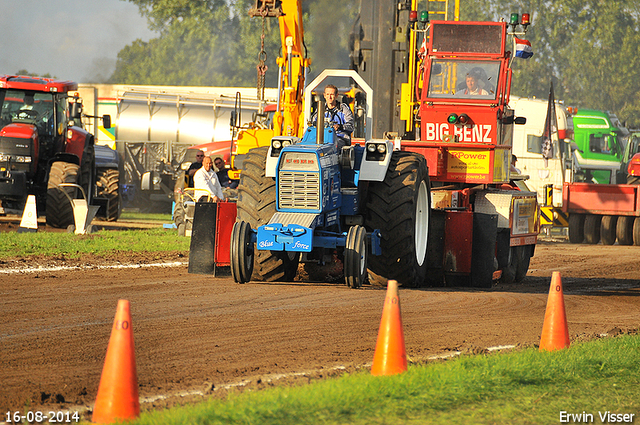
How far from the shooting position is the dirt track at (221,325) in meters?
5.68

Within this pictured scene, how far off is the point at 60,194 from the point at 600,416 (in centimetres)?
1433

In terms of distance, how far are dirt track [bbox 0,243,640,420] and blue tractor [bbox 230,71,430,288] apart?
1.15 feet

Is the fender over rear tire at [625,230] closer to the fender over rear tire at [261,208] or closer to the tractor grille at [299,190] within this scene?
the fender over rear tire at [261,208]

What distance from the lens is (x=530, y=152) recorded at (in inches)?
1148

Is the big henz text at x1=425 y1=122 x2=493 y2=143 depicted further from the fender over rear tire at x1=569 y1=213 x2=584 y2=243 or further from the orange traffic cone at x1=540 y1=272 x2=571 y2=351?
the fender over rear tire at x1=569 y1=213 x2=584 y2=243

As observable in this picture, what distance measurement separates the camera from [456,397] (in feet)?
17.4

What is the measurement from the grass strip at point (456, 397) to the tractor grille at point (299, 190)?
3.70 m

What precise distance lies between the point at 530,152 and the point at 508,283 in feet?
56.4

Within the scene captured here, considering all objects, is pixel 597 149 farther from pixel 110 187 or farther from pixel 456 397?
pixel 456 397

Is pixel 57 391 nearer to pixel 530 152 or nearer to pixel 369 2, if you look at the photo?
pixel 369 2

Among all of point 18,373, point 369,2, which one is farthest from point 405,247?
point 369,2

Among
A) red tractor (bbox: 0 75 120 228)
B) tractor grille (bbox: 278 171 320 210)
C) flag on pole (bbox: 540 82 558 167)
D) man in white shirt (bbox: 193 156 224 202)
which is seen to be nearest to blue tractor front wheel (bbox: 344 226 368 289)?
tractor grille (bbox: 278 171 320 210)

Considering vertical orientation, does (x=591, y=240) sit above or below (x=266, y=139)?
below

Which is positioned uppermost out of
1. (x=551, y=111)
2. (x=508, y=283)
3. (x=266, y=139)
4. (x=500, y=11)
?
(x=500, y=11)
